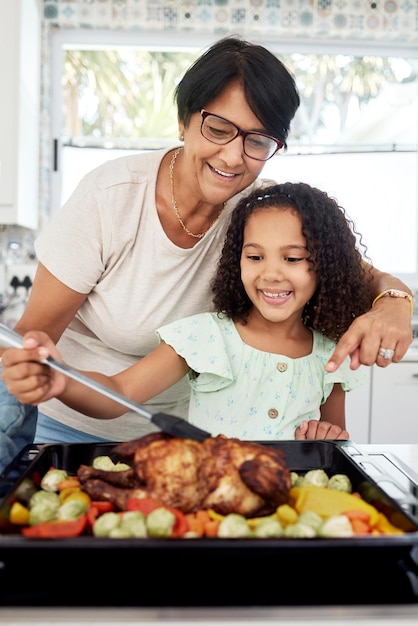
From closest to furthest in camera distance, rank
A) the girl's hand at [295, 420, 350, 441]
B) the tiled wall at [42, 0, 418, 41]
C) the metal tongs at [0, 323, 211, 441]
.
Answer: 1. the metal tongs at [0, 323, 211, 441]
2. the girl's hand at [295, 420, 350, 441]
3. the tiled wall at [42, 0, 418, 41]

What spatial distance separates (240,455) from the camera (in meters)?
0.84

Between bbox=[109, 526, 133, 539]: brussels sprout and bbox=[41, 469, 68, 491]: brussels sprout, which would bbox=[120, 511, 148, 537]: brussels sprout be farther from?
bbox=[41, 469, 68, 491]: brussels sprout

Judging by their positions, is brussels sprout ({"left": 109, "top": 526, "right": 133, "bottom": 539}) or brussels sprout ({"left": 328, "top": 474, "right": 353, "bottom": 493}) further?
brussels sprout ({"left": 328, "top": 474, "right": 353, "bottom": 493})

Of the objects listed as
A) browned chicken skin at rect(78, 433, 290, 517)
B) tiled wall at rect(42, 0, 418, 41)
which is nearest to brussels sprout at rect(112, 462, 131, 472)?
browned chicken skin at rect(78, 433, 290, 517)

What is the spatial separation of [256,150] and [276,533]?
91 cm

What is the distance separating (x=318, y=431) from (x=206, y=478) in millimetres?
569

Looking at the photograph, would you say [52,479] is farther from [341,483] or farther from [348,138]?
[348,138]

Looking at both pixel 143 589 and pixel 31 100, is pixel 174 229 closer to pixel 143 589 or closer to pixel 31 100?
pixel 143 589

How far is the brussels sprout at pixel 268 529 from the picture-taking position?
2.32 feet

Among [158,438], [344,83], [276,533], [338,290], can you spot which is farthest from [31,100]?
[276,533]

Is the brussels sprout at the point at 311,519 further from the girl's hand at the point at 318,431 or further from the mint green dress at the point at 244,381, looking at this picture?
the mint green dress at the point at 244,381

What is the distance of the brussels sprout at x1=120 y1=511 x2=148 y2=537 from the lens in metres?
0.70

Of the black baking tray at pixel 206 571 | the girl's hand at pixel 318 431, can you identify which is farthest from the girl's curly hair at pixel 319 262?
the black baking tray at pixel 206 571

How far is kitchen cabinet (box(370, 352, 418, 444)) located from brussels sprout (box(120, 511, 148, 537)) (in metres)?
2.66
